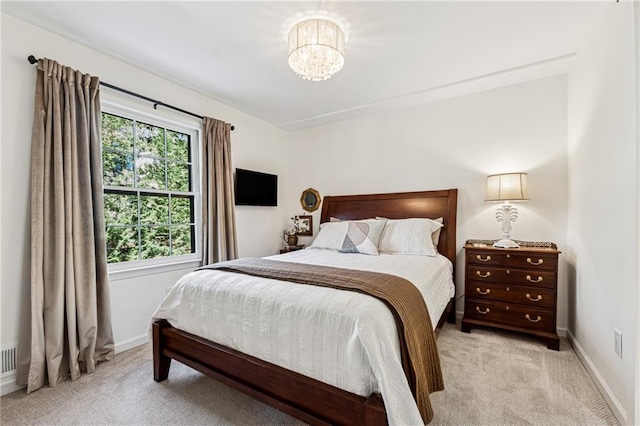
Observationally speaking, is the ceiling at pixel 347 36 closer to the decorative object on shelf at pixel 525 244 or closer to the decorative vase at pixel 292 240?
the decorative object on shelf at pixel 525 244

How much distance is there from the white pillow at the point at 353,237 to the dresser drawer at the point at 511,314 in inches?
43.7

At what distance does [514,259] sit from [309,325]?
86.6 inches

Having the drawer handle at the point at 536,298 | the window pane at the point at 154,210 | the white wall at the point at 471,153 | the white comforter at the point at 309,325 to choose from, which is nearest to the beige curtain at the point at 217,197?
the window pane at the point at 154,210

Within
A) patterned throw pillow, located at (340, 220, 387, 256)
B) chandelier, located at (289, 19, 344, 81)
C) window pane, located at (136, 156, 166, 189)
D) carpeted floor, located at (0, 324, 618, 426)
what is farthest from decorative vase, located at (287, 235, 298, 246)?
chandelier, located at (289, 19, 344, 81)

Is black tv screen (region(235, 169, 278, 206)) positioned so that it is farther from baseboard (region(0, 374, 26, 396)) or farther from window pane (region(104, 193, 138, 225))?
baseboard (region(0, 374, 26, 396))

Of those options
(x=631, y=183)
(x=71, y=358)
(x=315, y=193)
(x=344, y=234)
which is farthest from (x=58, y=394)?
(x=631, y=183)

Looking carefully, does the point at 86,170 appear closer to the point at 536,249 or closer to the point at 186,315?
the point at 186,315

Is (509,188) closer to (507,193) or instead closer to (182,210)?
(507,193)

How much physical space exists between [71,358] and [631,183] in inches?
149

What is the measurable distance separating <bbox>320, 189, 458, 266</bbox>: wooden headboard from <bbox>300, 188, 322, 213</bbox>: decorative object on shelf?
18 cm

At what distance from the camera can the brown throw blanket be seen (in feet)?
4.24

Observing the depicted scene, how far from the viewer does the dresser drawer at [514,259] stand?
2422 mm

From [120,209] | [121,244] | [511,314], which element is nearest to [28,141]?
[120,209]

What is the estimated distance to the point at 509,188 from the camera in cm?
265
